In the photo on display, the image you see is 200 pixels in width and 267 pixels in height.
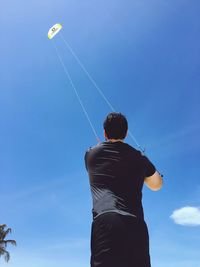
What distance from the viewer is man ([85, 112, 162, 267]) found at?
10.3 feet

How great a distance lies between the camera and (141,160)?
3789mm

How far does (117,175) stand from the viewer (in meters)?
3.61

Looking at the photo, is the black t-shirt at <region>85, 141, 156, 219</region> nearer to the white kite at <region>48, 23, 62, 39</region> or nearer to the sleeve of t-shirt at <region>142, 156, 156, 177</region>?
the sleeve of t-shirt at <region>142, 156, 156, 177</region>

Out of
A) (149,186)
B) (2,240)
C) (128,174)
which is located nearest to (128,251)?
(128,174)

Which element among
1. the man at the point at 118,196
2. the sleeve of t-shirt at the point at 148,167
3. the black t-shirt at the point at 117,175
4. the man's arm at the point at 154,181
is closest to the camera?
the man at the point at 118,196

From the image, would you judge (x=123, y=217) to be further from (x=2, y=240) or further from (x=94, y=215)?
(x=2, y=240)

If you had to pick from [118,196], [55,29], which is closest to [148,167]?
[118,196]

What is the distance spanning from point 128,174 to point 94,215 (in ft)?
1.76

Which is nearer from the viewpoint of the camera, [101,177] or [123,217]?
[123,217]

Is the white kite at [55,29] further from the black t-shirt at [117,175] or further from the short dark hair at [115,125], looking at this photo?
the black t-shirt at [117,175]

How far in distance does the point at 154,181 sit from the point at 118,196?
667 mm

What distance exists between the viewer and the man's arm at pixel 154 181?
393 cm

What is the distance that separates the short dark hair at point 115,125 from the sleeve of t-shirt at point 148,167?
0.36 metres

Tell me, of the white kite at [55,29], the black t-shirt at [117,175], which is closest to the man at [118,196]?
the black t-shirt at [117,175]
